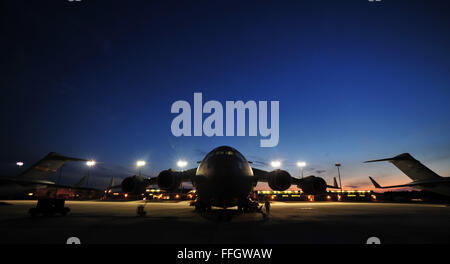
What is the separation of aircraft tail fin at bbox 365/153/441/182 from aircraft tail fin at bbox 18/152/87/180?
34.2 metres

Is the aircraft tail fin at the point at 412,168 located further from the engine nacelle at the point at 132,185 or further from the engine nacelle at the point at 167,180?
the engine nacelle at the point at 132,185

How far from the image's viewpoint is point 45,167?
19.0 metres

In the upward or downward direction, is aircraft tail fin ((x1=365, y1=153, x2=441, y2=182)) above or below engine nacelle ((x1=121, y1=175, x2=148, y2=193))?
above

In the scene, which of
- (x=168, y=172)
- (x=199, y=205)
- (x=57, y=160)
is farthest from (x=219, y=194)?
(x=57, y=160)

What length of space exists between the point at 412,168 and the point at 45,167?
127ft

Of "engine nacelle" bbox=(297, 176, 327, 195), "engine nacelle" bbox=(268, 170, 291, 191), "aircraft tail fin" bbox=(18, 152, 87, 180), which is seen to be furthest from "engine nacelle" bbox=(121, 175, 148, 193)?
"engine nacelle" bbox=(297, 176, 327, 195)

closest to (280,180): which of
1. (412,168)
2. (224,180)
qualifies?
(224,180)

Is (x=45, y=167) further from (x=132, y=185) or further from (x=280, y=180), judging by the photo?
(x=280, y=180)

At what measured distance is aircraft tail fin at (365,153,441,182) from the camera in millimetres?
19531

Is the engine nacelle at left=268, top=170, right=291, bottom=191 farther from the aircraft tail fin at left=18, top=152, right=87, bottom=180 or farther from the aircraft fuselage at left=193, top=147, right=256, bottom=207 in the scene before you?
the aircraft tail fin at left=18, top=152, right=87, bottom=180

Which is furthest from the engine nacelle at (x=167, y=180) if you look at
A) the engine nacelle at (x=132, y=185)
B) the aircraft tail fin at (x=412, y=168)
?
the aircraft tail fin at (x=412, y=168)

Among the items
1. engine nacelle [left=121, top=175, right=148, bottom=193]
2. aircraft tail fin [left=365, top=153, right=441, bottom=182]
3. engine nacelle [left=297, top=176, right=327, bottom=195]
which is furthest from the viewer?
aircraft tail fin [left=365, top=153, right=441, bottom=182]

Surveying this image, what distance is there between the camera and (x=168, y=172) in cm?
1216
